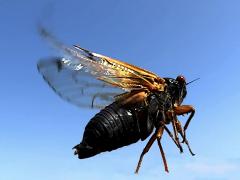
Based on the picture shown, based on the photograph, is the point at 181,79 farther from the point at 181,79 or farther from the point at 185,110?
the point at 185,110

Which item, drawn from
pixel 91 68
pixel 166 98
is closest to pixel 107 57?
pixel 91 68

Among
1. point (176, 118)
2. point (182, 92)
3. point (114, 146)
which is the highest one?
point (182, 92)

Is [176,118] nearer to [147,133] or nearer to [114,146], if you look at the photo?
[147,133]

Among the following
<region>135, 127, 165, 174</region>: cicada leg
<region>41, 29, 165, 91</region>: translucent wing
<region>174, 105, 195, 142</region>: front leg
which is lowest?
<region>135, 127, 165, 174</region>: cicada leg

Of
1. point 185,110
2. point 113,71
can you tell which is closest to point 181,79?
point 185,110

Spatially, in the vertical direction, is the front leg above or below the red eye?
below

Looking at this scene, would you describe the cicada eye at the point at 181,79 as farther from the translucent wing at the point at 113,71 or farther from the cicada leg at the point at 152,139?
the cicada leg at the point at 152,139

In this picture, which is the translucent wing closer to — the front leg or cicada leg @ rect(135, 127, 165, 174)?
the front leg

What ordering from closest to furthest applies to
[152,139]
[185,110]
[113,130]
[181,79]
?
[113,130] → [152,139] → [185,110] → [181,79]
